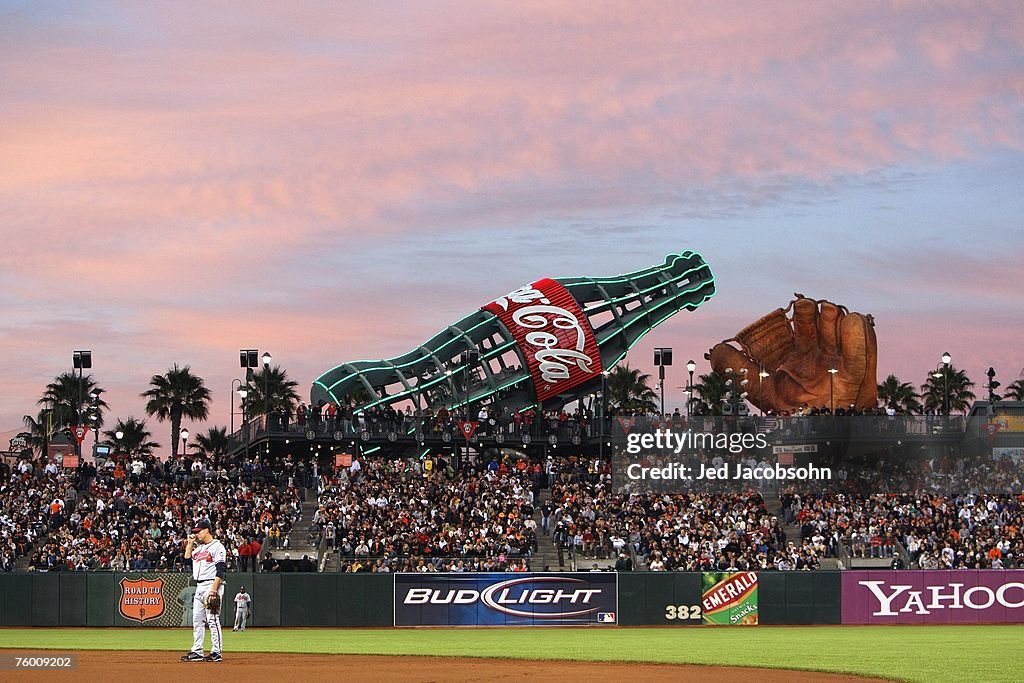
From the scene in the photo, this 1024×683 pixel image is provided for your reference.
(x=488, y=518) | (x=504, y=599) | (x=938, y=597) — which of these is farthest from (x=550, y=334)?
(x=938, y=597)

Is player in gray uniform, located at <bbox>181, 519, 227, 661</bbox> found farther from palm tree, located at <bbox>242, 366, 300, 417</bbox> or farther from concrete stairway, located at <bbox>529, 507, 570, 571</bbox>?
palm tree, located at <bbox>242, 366, 300, 417</bbox>

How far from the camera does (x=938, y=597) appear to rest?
146ft

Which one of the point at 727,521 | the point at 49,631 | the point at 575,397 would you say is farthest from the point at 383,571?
the point at 575,397

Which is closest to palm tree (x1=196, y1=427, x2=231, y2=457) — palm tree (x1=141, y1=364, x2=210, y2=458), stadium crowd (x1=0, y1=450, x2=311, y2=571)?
palm tree (x1=141, y1=364, x2=210, y2=458)

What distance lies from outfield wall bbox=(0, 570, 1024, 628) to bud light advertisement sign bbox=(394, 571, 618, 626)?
31mm

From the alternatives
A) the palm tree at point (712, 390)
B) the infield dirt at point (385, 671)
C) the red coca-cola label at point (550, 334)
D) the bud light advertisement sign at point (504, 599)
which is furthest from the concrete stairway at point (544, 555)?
the palm tree at point (712, 390)

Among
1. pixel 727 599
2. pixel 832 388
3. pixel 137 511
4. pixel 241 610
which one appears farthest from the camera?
pixel 832 388

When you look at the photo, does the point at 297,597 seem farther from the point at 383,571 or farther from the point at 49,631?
the point at 49,631

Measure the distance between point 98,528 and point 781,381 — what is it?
3733 centimetres

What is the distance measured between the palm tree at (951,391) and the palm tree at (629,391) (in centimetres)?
2033

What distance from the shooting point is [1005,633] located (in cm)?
3719

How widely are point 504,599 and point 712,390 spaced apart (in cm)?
5287

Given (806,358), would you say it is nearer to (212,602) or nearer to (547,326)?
(547,326)

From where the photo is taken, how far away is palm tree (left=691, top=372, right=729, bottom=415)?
89750 mm
